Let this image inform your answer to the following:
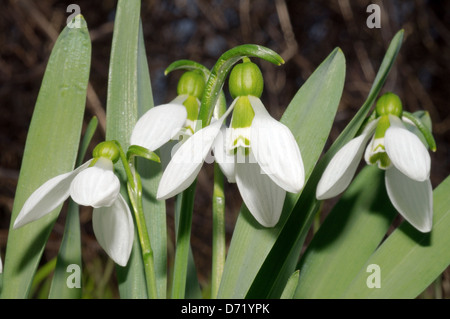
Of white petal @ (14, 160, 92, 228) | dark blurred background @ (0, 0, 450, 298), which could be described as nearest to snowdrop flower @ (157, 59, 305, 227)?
white petal @ (14, 160, 92, 228)

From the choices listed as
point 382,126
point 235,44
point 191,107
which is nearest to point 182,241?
point 191,107

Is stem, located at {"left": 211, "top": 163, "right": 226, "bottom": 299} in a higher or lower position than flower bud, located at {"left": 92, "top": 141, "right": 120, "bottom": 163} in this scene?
lower

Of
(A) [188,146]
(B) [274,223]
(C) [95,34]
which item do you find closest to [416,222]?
(B) [274,223]

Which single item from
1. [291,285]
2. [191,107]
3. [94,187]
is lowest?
[291,285]

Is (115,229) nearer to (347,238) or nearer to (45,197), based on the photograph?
(45,197)

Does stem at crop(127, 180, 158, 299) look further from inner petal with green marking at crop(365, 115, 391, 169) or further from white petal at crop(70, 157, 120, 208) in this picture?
inner petal with green marking at crop(365, 115, 391, 169)

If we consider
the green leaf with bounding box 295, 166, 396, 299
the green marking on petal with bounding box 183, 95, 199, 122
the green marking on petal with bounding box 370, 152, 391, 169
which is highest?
the green marking on petal with bounding box 183, 95, 199, 122

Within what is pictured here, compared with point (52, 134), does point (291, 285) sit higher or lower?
lower
